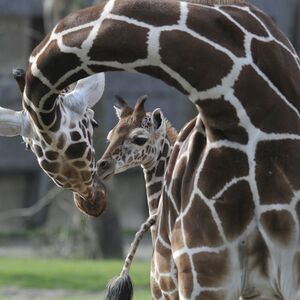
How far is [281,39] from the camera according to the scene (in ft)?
16.0

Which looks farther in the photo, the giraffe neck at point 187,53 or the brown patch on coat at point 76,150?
the brown patch on coat at point 76,150

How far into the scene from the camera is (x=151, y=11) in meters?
4.67

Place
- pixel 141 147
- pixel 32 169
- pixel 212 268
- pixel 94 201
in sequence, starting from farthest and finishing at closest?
pixel 32 169 < pixel 141 147 < pixel 94 201 < pixel 212 268

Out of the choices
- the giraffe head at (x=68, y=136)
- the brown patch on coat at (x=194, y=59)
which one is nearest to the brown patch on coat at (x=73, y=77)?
the giraffe head at (x=68, y=136)

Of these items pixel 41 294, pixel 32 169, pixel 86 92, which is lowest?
pixel 41 294

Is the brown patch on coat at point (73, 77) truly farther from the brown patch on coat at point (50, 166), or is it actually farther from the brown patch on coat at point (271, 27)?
the brown patch on coat at point (271, 27)

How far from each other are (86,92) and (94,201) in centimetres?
57

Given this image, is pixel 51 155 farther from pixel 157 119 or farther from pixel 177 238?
pixel 157 119

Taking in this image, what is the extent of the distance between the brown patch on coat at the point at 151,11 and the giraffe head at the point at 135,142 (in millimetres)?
2960

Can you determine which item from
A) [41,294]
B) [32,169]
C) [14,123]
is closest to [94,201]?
[14,123]

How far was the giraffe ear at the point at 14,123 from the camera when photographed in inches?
210

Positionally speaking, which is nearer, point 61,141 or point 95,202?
point 61,141

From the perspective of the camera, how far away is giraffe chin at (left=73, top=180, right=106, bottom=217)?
575 centimetres

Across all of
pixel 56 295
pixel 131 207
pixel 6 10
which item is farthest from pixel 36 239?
pixel 56 295
